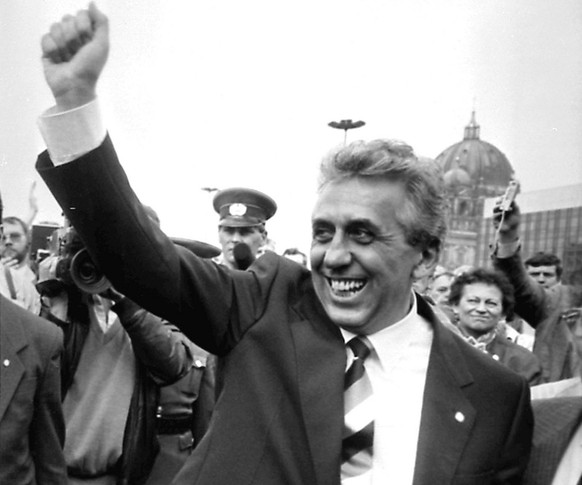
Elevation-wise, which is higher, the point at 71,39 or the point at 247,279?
the point at 71,39

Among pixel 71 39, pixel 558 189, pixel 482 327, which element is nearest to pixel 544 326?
pixel 482 327

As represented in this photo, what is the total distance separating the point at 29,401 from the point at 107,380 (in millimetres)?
846

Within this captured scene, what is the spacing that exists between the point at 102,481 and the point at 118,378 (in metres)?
0.42

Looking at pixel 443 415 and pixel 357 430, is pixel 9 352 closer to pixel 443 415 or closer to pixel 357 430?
pixel 357 430

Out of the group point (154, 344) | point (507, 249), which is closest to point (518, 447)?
point (154, 344)

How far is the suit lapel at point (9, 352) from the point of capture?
2.83 meters

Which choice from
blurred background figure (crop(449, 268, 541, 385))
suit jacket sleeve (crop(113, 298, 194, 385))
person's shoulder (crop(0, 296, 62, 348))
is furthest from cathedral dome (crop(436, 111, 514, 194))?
person's shoulder (crop(0, 296, 62, 348))

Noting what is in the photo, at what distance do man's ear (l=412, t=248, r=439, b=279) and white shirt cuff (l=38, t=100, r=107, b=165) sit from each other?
0.99m

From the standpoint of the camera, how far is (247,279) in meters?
2.16

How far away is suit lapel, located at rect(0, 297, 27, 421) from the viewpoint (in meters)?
2.83

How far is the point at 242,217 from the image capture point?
4.85m

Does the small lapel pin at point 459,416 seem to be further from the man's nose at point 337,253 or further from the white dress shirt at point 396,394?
the man's nose at point 337,253

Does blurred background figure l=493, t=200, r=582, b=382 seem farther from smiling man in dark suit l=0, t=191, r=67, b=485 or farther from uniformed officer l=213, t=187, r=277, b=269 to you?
smiling man in dark suit l=0, t=191, r=67, b=485

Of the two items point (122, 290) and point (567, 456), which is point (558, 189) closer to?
point (567, 456)
